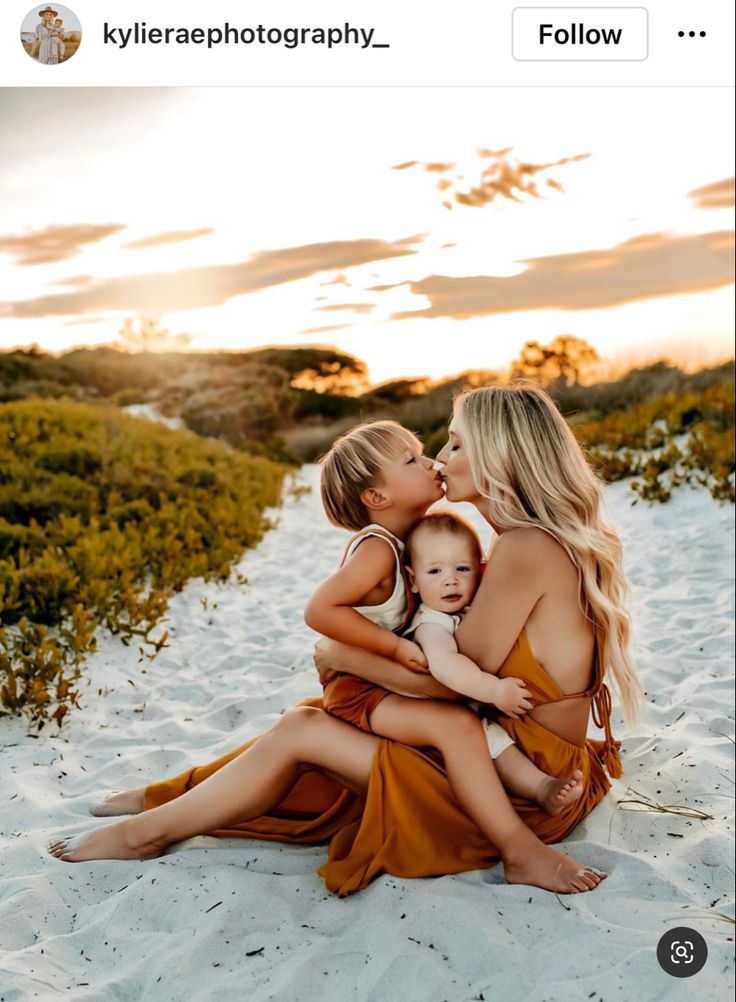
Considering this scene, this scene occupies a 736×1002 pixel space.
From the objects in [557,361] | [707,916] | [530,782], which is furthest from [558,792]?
[557,361]

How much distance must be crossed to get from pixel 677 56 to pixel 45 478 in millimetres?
7246

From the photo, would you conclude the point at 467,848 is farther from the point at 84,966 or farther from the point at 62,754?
the point at 62,754

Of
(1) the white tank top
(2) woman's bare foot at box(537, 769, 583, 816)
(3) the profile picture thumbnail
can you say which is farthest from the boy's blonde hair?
(3) the profile picture thumbnail

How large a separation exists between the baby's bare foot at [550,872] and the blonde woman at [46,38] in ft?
8.68

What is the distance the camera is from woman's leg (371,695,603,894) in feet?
8.51

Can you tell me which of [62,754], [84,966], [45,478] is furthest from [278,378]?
[84,966]

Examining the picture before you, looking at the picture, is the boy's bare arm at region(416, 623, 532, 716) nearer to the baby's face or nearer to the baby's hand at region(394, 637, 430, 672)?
the baby's hand at region(394, 637, 430, 672)

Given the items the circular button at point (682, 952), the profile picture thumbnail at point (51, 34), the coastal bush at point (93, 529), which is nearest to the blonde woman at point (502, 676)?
the circular button at point (682, 952)

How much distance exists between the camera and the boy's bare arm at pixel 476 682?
2678 mm

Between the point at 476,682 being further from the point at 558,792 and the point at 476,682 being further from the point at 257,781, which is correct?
A: the point at 257,781

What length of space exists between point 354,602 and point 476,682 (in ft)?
1.54

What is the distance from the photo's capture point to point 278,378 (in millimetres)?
22609

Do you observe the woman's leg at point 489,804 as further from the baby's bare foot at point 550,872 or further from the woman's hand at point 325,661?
the woman's hand at point 325,661

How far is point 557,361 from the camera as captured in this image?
16562mm
